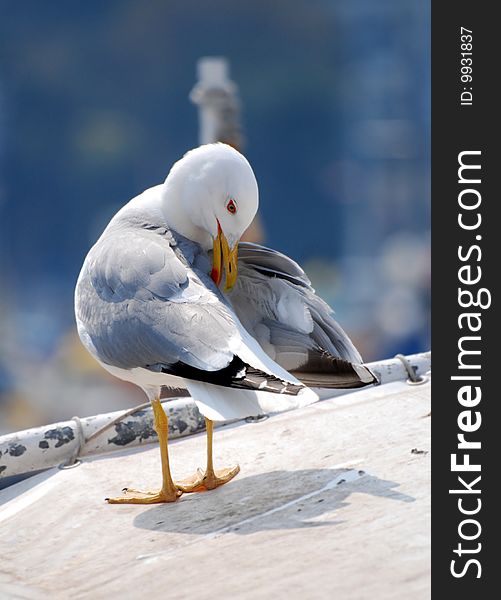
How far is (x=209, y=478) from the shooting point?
1676 mm

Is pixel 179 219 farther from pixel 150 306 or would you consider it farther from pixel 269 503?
pixel 269 503

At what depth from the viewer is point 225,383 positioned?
54.4 inches

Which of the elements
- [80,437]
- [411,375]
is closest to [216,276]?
[80,437]

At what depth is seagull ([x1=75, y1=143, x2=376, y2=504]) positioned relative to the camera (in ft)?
4.70

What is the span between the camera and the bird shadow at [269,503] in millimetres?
1411

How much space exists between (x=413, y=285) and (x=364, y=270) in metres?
1.37

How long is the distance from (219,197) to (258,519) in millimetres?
542

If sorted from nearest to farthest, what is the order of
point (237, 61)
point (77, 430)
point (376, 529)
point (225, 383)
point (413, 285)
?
1. point (376, 529)
2. point (225, 383)
3. point (77, 430)
4. point (413, 285)
5. point (237, 61)

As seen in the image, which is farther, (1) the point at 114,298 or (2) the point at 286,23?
(2) the point at 286,23

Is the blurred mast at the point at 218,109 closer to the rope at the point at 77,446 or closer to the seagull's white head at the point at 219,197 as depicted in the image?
the rope at the point at 77,446

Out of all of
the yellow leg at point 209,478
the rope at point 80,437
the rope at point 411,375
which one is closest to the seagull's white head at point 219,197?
the yellow leg at point 209,478

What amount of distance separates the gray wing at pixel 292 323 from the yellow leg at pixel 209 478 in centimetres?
22

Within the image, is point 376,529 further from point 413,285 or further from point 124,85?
point 124,85

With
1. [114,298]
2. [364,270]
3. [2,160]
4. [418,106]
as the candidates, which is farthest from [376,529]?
[2,160]
